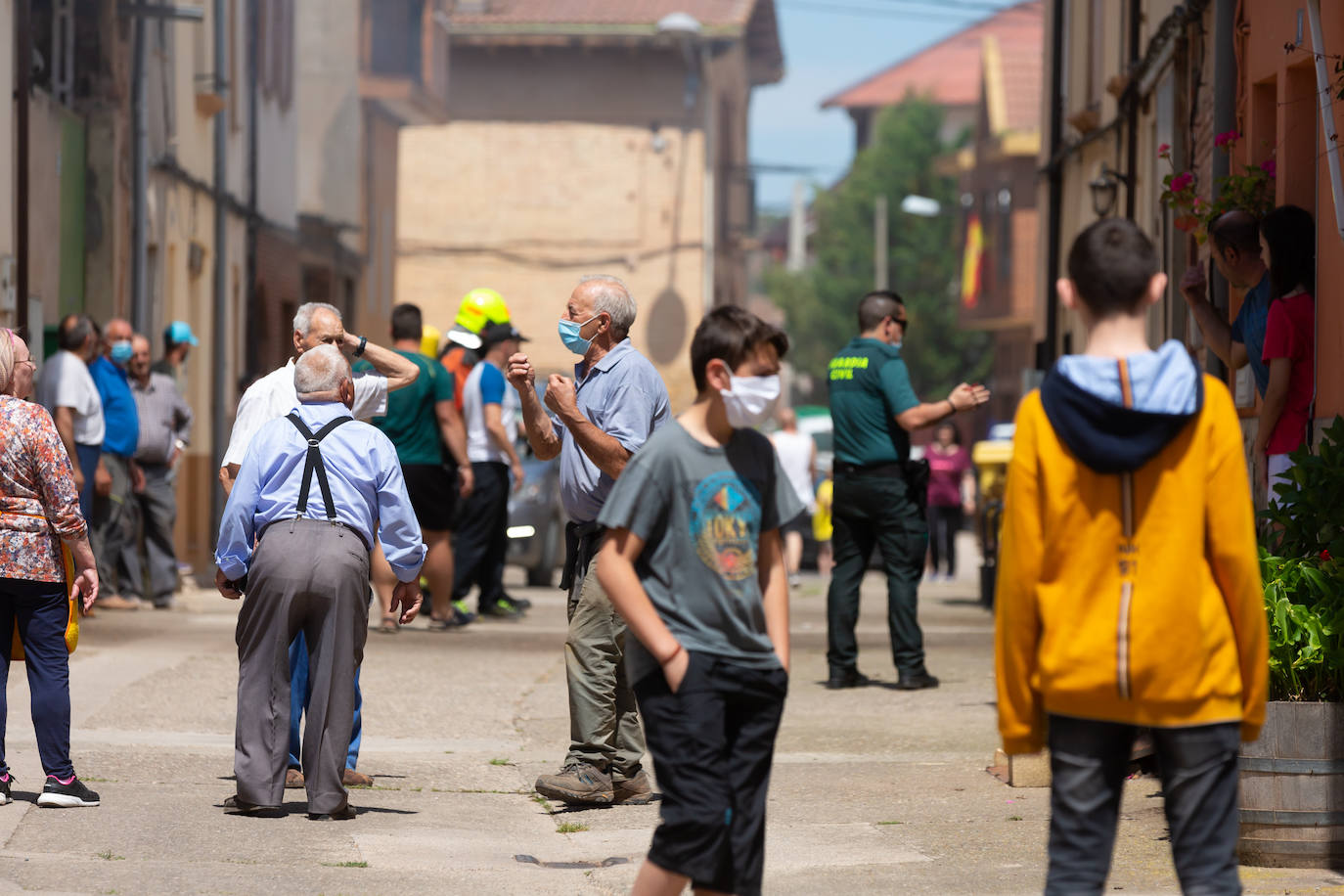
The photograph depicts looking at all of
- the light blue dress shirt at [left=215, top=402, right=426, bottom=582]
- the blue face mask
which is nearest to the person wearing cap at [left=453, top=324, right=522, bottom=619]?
the blue face mask

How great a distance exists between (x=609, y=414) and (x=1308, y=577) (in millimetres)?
2354

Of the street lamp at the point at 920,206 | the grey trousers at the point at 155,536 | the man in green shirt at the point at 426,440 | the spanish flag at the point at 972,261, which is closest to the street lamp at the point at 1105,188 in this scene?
the man in green shirt at the point at 426,440

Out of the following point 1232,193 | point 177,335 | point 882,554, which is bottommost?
point 882,554

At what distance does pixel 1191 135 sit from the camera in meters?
13.1

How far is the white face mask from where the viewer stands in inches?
196

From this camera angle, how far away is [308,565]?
699 centimetres

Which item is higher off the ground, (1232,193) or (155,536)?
(1232,193)

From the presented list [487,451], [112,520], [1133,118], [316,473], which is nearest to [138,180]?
[112,520]

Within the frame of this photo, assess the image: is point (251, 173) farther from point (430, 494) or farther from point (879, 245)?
point (879, 245)

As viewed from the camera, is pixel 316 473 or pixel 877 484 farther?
pixel 877 484

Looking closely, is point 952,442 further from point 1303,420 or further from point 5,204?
point 1303,420

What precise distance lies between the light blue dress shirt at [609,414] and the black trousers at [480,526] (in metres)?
5.94

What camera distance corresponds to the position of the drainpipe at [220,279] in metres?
21.8

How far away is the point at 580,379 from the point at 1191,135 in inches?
264
